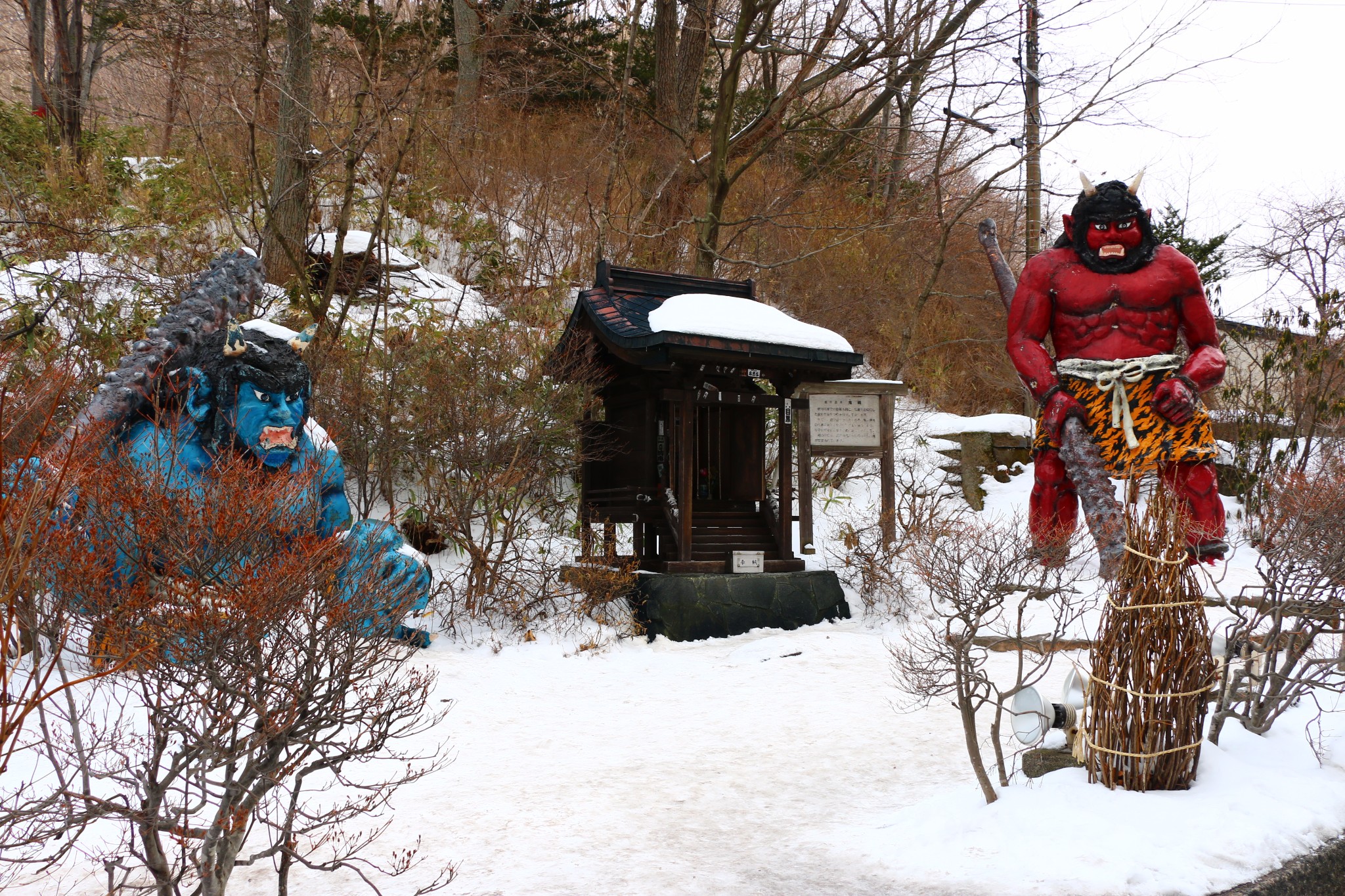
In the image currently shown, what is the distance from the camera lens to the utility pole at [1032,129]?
1249 centimetres

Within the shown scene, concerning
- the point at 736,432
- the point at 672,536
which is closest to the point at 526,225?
the point at 736,432

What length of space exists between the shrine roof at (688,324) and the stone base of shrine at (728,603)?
1795 millimetres

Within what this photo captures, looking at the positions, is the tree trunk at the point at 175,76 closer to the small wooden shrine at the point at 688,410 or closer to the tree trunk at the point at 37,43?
the tree trunk at the point at 37,43

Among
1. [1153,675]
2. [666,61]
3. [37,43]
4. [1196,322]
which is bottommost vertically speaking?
[1153,675]

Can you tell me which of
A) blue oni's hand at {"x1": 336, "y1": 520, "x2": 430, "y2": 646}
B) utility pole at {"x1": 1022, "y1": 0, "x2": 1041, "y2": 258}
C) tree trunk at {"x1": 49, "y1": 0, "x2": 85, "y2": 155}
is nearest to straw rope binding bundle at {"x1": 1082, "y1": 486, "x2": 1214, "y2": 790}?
blue oni's hand at {"x1": 336, "y1": 520, "x2": 430, "y2": 646}

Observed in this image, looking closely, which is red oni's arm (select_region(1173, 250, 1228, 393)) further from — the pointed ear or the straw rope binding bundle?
the pointed ear

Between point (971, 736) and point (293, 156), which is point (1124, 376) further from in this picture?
point (293, 156)

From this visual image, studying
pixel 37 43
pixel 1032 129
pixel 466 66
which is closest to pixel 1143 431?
pixel 1032 129

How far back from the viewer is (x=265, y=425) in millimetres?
5867

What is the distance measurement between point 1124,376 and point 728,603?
3373 millimetres

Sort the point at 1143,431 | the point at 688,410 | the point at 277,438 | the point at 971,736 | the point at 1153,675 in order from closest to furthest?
the point at 1153,675 → the point at 971,736 → the point at 277,438 → the point at 1143,431 → the point at 688,410

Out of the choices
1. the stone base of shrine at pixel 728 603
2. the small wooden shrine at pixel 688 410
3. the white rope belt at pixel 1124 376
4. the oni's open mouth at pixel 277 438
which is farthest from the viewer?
the small wooden shrine at pixel 688 410

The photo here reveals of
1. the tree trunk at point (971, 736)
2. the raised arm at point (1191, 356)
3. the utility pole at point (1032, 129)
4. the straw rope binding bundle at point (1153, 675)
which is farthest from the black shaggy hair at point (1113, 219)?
the utility pole at point (1032, 129)

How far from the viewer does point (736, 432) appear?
9039 mm
